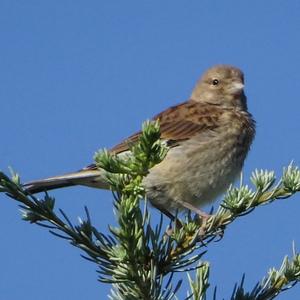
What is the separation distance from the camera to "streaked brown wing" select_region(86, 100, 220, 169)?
614 cm

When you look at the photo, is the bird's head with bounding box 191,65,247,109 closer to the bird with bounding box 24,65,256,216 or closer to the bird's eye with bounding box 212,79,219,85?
the bird's eye with bounding box 212,79,219,85

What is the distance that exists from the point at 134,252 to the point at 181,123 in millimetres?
3783

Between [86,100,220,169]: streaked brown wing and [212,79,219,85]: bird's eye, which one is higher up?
[212,79,219,85]: bird's eye

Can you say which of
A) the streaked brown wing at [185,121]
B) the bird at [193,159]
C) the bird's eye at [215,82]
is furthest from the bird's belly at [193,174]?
the bird's eye at [215,82]

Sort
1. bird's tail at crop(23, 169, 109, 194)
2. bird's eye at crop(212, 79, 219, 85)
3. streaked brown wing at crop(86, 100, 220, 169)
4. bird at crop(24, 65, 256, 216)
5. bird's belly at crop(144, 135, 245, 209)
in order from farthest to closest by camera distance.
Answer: bird's eye at crop(212, 79, 219, 85), streaked brown wing at crop(86, 100, 220, 169), bird's belly at crop(144, 135, 245, 209), bird at crop(24, 65, 256, 216), bird's tail at crop(23, 169, 109, 194)

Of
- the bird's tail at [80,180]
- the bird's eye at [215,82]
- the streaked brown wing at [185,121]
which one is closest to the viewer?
the bird's tail at [80,180]

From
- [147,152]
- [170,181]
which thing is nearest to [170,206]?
[170,181]

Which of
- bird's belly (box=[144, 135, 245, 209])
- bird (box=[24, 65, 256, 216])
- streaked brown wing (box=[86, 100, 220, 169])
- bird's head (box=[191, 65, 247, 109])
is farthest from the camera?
bird's head (box=[191, 65, 247, 109])

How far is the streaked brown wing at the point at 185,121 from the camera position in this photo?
242 inches

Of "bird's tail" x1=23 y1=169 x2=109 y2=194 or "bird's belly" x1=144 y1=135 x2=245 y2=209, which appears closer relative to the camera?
"bird's tail" x1=23 y1=169 x2=109 y2=194

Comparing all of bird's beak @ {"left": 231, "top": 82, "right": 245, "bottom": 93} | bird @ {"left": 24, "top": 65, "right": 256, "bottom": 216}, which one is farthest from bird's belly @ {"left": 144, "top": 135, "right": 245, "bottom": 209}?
bird's beak @ {"left": 231, "top": 82, "right": 245, "bottom": 93}

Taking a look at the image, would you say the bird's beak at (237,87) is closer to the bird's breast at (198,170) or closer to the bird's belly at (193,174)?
the bird's breast at (198,170)

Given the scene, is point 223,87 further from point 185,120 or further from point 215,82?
point 185,120

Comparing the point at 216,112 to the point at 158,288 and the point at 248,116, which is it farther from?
the point at 158,288
